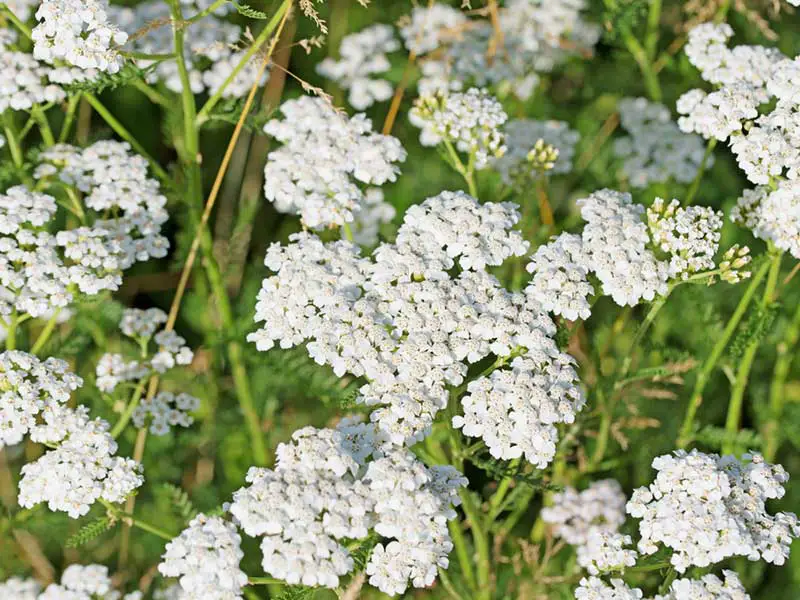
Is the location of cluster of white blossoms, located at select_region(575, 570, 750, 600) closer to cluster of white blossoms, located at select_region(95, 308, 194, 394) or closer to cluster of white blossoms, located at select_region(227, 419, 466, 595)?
cluster of white blossoms, located at select_region(227, 419, 466, 595)

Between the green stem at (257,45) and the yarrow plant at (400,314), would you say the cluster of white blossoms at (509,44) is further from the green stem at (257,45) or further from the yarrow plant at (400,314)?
the green stem at (257,45)

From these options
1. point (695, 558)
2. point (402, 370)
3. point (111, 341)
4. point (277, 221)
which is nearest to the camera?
point (695, 558)

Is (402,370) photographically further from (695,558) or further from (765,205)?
(765,205)

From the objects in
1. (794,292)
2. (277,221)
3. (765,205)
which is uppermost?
(765,205)

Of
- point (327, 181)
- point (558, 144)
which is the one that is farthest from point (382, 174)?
point (558, 144)

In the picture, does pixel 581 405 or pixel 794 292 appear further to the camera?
pixel 794 292

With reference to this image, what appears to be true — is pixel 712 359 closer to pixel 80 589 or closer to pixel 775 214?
pixel 775 214

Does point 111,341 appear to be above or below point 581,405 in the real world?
below

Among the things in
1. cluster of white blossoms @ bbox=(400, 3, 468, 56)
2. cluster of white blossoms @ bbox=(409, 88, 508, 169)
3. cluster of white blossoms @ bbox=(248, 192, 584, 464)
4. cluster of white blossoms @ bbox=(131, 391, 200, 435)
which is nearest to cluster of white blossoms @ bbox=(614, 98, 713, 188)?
cluster of white blossoms @ bbox=(400, 3, 468, 56)
